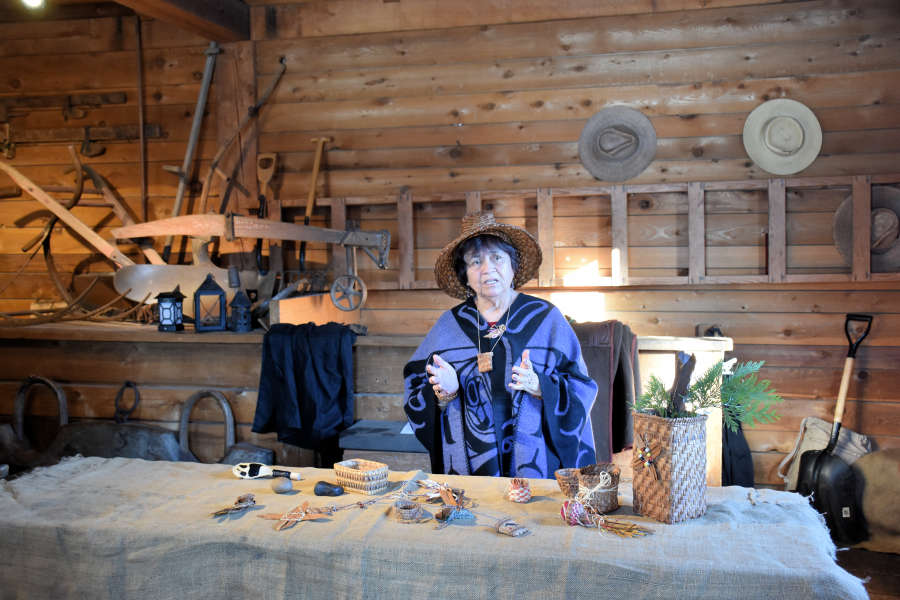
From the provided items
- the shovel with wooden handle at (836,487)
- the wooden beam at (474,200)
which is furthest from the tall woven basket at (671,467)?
the wooden beam at (474,200)

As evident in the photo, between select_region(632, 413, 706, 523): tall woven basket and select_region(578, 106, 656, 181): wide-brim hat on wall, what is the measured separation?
10.5 feet

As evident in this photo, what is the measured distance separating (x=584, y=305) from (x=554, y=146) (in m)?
1.08

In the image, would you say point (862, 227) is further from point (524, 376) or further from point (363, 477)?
point (363, 477)

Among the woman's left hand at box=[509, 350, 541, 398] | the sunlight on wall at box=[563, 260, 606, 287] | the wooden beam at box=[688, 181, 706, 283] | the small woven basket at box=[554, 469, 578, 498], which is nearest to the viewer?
the small woven basket at box=[554, 469, 578, 498]

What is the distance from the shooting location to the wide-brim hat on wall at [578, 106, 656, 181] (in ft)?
15.3

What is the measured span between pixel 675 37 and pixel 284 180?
2801mm

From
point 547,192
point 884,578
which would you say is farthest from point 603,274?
point 884,578

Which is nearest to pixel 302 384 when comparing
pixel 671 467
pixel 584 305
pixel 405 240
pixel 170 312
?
pixel 170 312

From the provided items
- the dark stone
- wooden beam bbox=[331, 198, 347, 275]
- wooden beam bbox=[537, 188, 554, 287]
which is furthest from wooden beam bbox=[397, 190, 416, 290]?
the dark stone

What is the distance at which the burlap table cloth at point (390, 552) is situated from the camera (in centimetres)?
147

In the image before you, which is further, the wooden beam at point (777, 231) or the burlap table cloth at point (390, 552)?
the wooden beam at point (777, 231)

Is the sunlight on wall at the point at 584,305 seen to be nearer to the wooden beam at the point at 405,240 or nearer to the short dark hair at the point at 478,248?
the wooden beam at the point at 405,240

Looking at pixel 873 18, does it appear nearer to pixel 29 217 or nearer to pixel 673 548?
pixel 673 548

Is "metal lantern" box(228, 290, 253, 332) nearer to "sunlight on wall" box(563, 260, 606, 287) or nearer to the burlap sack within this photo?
"sunlight on wall" box(563, 260, 606, 287)
